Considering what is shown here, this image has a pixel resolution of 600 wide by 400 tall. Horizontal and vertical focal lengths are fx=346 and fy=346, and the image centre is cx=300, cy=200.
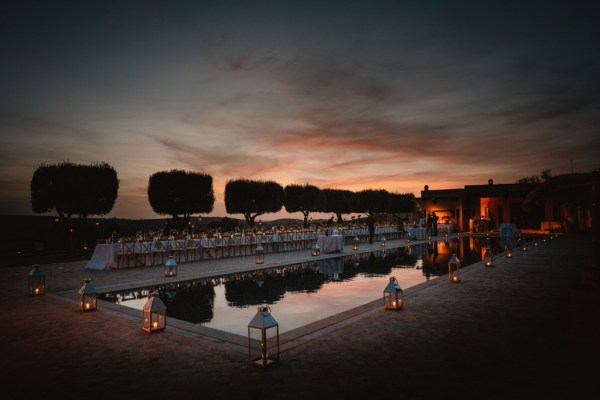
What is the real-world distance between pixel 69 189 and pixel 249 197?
16.1 m

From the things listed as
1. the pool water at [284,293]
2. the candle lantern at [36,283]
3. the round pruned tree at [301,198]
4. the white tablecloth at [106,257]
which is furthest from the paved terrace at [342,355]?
the round pruned tree at [301,198]

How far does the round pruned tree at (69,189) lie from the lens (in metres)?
20.7

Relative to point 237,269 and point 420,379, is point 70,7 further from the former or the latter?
point 420,379

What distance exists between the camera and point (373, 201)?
49344mm

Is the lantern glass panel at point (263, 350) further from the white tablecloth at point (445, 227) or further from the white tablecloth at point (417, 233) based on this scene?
the white tablecloth at point (445, 227)

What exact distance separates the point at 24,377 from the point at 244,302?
12.8ft

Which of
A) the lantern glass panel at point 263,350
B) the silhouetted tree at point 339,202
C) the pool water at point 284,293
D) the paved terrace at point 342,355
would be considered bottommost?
the pool water at point 284,293

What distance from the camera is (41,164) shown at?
20.8 m

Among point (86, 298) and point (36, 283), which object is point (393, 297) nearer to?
point (86, 298)

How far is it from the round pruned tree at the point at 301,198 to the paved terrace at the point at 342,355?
3308cm

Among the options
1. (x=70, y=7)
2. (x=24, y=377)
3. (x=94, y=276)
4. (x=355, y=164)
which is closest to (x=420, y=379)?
(x=24, y=377)

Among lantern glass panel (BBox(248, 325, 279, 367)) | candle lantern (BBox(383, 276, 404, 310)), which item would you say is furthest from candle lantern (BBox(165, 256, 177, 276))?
lantern glass panel (BBox(248, 325, 279, 367))

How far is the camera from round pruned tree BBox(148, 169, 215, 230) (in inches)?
1113

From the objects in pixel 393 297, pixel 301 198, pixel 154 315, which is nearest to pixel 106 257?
pixel 154 315
